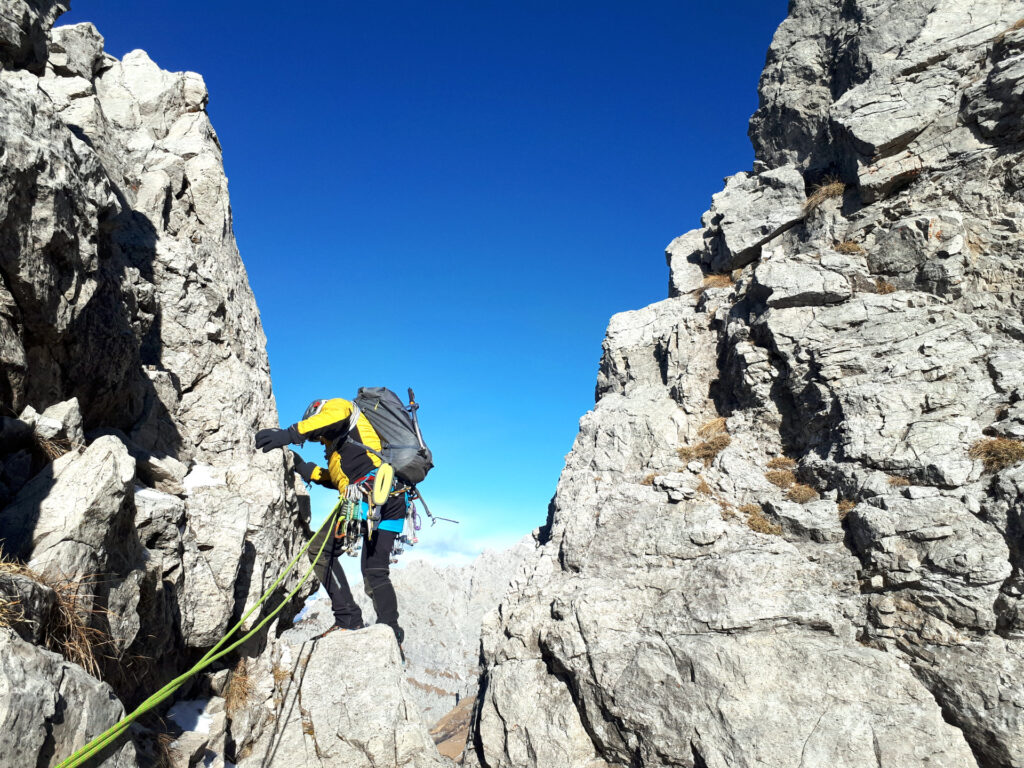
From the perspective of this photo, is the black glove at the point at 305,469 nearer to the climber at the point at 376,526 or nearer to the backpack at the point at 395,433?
the climber at the point at 376,526

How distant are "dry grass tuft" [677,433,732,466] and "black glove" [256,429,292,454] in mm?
9713

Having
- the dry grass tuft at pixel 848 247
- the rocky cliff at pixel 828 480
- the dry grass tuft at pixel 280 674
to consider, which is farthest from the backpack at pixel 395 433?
the dry grass tuft at pixel 848 247

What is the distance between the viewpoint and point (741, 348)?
51.9 ft

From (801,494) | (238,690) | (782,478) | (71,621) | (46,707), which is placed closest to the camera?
(46,707)

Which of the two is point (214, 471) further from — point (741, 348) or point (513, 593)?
point (741, 348)

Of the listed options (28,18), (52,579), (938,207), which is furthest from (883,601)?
(28,18)

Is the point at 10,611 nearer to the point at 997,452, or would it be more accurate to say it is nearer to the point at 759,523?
the point at 759,523

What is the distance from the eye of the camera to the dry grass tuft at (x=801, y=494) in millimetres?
12609

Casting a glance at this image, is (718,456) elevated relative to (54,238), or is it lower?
elevated

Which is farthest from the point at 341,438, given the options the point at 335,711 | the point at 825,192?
the point at 825,192

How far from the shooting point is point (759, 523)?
12430mm

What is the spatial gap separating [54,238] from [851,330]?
50.6ft

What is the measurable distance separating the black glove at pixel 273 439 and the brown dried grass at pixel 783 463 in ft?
35.2

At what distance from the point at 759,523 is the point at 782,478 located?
1.50 m
